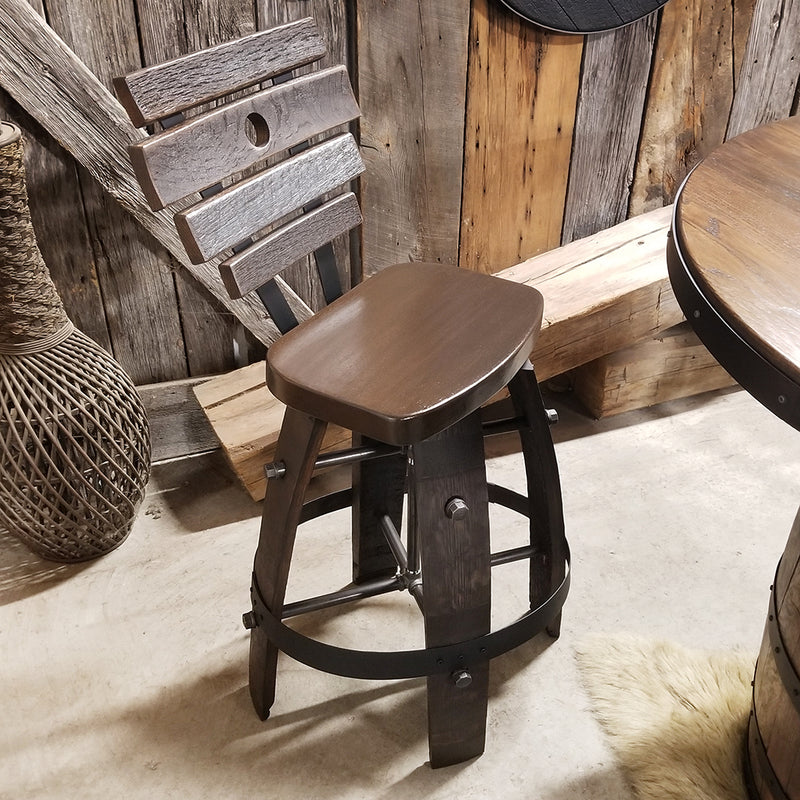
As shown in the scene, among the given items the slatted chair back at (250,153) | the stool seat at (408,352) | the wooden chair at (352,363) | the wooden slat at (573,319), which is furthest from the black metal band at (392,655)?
the wooden slat at (573,319)

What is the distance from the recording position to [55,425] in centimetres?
174

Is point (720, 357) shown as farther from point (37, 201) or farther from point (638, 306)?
point (37, 201)

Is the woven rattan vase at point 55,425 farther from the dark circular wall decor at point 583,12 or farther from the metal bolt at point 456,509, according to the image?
the dark circular wall decor at point 583,12

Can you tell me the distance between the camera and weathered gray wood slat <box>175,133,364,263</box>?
1238 mm

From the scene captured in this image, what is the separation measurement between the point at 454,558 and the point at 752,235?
624 mm

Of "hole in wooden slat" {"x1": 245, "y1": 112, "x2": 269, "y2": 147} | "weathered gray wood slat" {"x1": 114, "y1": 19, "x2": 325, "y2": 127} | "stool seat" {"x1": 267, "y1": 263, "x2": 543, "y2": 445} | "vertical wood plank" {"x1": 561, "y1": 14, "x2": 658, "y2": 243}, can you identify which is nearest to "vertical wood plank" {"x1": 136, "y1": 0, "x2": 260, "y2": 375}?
"weathered gray wood slat" {"x1": 114, "y1": 19, "x2": 325, "y2": 127}

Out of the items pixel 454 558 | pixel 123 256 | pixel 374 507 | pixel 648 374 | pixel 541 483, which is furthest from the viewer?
pixel 648 374

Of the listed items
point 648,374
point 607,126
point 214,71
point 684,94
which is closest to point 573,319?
point 648,374

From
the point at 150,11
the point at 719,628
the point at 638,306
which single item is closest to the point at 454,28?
the point at 150,11

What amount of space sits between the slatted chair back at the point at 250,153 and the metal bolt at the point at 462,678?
628 millimetres

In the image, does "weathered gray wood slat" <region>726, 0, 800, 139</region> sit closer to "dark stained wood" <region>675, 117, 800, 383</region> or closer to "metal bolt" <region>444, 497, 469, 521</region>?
"dark stained wood" <region>675, 117, 800, 383</region>

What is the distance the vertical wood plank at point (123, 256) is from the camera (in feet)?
5.57

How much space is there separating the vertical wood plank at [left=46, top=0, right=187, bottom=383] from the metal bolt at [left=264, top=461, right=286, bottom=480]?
0.86m

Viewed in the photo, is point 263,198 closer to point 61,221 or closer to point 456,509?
point 456,509
